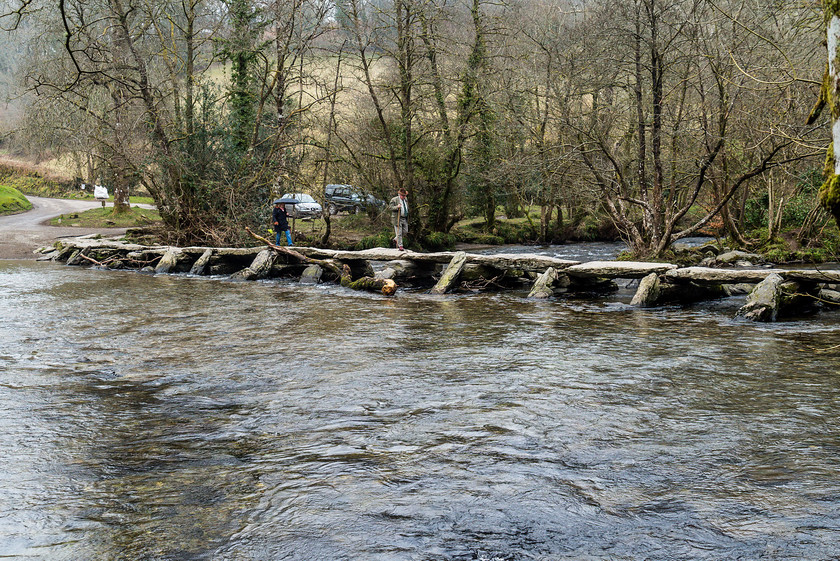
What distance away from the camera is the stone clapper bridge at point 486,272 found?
12.0 m

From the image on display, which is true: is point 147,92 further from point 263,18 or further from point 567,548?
point 567,548

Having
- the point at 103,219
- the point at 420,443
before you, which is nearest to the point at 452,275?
the point at 420,443

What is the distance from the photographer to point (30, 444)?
213 inches

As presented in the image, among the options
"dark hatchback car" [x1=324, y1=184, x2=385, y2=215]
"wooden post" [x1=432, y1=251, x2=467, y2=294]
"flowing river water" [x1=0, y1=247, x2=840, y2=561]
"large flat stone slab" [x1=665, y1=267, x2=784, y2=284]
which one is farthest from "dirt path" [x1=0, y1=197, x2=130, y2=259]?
"large flat stone slab" [x1=665, y1=267, x2=784, y2=284]

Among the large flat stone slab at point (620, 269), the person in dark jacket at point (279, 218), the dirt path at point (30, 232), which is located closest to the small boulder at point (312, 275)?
the person in dark jacket at point (279, 218)

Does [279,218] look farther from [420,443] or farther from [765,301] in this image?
[420,443]

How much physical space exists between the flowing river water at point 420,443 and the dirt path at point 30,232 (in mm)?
16857

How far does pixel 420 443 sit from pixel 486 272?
11.0m

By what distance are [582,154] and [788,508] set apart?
14311 mm

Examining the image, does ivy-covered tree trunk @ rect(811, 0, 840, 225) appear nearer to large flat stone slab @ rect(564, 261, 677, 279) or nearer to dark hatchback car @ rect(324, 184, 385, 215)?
large flat stone slab @ rect(564, 261, 677, 279)

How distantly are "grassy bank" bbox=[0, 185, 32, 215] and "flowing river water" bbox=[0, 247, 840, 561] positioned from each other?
2928 centimetres

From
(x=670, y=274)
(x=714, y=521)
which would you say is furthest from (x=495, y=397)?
(x=670, y=274)

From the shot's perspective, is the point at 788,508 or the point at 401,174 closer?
the point at 788,508

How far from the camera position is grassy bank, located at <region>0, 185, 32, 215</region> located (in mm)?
35638
